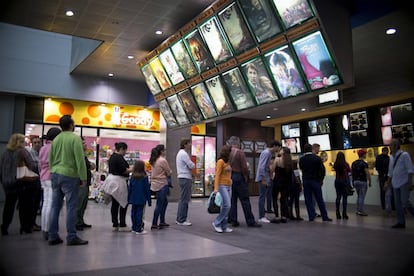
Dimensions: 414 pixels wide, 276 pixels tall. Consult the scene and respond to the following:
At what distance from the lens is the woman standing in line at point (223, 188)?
6051 millimetres

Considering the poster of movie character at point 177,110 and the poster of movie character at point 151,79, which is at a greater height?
the poster of movie character at point 151,79

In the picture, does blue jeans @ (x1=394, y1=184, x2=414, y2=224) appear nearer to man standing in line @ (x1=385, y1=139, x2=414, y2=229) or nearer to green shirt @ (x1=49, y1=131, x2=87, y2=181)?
man standing in line @ (x1=385, y1=139, x2=414, y2=229)

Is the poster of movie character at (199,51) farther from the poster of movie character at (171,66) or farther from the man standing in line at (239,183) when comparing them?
the man standing in line at (239,183)

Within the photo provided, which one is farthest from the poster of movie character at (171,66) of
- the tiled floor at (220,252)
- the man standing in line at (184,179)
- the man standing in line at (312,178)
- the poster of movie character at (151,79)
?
the tiled floor at (220,252)

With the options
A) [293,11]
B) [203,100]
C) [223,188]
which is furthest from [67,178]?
[203,100]

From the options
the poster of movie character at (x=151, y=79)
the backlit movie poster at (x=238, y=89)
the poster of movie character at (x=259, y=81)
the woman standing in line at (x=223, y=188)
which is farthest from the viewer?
the poster of movie character at (x=151, y=79)

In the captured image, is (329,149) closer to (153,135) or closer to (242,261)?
(153,135)

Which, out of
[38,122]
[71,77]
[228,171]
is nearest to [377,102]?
[228,171]

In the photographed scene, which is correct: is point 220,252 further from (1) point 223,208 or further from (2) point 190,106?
(2) point 190,106

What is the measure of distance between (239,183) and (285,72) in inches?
94.9

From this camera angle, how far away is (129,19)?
8.38m

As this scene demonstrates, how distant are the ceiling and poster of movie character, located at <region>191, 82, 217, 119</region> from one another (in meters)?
0.90

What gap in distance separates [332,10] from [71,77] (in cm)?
1053

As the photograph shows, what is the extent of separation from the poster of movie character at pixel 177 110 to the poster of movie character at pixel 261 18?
12.6ft
